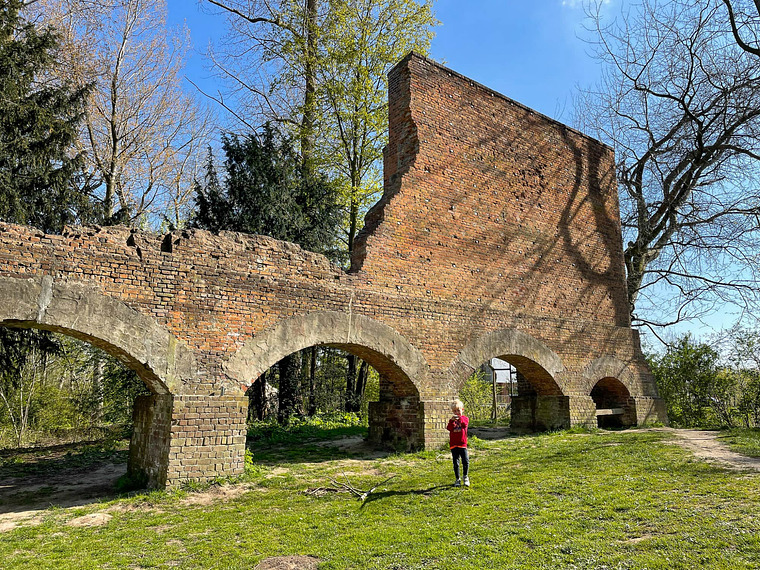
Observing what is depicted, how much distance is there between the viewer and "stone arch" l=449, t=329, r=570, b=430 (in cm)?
1092

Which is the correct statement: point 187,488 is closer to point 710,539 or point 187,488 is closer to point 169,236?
point 169,236

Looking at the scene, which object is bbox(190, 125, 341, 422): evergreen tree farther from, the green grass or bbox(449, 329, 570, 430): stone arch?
the green grass

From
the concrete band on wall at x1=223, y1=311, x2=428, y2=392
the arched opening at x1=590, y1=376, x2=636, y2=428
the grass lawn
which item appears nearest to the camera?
the grass lawn

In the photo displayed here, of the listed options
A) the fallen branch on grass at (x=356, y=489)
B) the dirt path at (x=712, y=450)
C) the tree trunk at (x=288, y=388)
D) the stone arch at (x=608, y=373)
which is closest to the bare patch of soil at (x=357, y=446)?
the fallen branch on grass at (x=356, y=489)

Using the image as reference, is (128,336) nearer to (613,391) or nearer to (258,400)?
(258,400)

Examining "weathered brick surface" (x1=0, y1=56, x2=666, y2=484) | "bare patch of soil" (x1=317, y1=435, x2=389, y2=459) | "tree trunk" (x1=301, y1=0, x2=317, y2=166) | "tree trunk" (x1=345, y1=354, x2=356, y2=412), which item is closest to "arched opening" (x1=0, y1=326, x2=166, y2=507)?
"weathered brick surface" (x1=0, y1=56, x2=666, y2=484)

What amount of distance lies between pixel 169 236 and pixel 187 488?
3613mm

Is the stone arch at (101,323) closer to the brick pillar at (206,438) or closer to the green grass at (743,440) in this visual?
the brick pillar at (206,438)

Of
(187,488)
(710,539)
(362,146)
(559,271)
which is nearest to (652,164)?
(559,271)

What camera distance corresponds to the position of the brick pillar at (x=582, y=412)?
41.3 feet

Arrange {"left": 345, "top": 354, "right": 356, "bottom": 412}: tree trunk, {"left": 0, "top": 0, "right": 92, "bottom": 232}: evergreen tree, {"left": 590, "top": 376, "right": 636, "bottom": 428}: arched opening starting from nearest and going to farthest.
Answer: {"left": 0, "top": 0, "right": 92, "bottom": 232}: evergreen tree, {"left": 590, "top": 376, "right": 636, "bottom": 428}: arched opening, {"left": 345, "top": 354, "right": 356, "bottom": 412}: tree trunk

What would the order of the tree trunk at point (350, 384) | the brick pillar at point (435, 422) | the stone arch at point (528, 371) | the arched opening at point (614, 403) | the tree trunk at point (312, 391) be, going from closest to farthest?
the brick pillar at point (435, 422) → the stone arch at point (528, 371) → the arched opening at point (614, 403) → the tree trunk at point (312, 391) → the tree trunk at point (350, 384)

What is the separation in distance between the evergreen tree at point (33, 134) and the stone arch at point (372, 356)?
7.15 meters

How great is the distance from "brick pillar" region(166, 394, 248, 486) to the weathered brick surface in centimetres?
2
